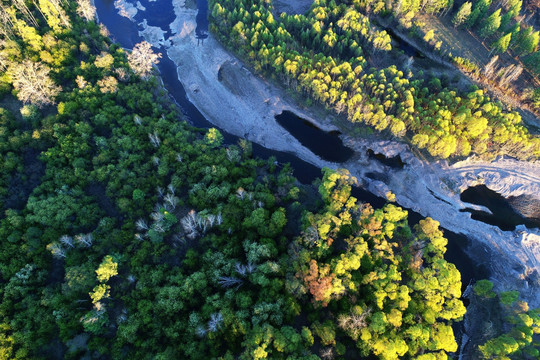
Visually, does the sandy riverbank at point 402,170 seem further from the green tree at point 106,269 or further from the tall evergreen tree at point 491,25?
the green tree at point 106,269

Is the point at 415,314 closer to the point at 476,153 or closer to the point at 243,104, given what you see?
the point at 476,153

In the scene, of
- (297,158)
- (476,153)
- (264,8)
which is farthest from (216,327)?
(264,8)

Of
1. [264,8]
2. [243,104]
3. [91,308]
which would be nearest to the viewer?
[91,308]

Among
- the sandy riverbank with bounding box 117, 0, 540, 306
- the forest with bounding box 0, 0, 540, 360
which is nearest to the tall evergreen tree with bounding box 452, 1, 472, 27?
the forest with bounding box 0, 0, 540, 360

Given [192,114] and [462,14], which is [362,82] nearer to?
[462,14]

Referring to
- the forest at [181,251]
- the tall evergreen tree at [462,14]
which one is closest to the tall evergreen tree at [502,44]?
the tall evergreen tree at [462,14]

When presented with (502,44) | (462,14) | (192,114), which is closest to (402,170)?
(502,44)

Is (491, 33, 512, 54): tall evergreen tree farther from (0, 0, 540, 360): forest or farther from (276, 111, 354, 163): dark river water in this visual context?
(276, 111, 354, 163): dark river water

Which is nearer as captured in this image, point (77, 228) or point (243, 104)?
point (77, 228)
